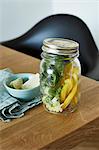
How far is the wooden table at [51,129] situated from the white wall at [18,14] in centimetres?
143

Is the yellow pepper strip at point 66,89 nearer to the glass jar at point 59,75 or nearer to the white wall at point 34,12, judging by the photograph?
the glass jar at point 59,75

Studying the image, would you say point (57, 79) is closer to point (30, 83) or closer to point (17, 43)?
point (30, 83)

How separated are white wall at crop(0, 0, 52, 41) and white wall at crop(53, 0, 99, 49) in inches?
8.1

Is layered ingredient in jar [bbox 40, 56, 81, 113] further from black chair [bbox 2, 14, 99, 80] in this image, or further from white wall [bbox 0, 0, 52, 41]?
white wall [bbox 0, 0, 52, 41]

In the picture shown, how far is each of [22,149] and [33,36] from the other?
3.60ft

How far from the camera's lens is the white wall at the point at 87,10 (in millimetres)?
2059

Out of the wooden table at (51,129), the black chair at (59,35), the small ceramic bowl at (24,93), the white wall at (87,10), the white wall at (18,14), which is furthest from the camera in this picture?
the white wall at (18,14)

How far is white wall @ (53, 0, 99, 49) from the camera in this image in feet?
6.75

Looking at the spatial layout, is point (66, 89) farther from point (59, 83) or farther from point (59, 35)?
point (59, 35)

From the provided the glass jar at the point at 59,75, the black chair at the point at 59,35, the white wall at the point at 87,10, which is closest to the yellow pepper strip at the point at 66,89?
the glass jar at the point at 59,75

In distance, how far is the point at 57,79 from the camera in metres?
0.83

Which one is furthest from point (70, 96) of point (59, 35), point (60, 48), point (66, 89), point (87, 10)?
point (87, 10)

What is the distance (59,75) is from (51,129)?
0.15 metres

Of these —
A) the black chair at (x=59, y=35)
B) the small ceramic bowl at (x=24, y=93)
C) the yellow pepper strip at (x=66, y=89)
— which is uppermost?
the yellow pepper strip at (x=66, y=89)
